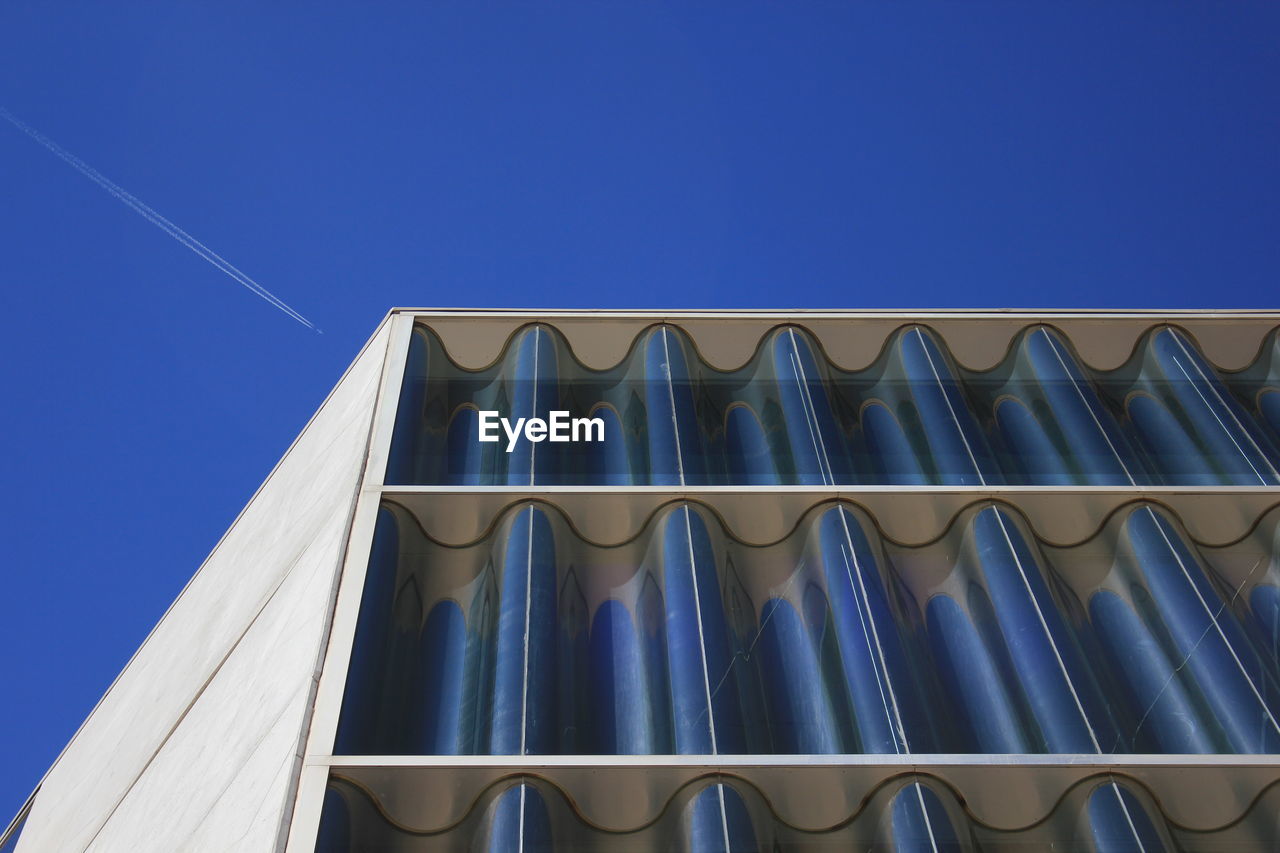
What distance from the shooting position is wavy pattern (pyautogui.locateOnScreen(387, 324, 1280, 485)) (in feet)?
28.4

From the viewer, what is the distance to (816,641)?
7.19 m

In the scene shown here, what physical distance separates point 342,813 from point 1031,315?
6.94 m

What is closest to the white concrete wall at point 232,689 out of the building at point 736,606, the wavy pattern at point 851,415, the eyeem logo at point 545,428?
the building at point 736,606

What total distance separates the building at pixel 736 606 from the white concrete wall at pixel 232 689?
37 millimetres

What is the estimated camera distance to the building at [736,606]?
6039 mm

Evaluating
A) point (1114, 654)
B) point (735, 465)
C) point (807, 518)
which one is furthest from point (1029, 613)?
point (735, 465)

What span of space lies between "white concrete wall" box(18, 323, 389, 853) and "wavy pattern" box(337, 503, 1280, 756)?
1.23ft

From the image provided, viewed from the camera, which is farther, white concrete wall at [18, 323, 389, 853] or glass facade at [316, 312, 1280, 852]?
white concrete wall at [18, 323, 389, 853]

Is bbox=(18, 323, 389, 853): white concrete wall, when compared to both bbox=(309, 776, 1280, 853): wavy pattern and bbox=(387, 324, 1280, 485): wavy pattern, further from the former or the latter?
bbox=(387, 324, 1280, 485): wavy pattern

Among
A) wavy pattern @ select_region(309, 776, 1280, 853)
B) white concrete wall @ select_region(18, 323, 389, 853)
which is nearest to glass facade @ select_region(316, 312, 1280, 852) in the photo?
wavy pattern @ select_region(309, 776, 1280, 853)

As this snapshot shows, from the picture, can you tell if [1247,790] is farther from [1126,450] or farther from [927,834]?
[1126,450]

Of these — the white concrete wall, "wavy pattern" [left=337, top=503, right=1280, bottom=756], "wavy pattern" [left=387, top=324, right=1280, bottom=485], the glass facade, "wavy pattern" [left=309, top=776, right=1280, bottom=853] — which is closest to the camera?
"wavy pattern" [left=309, top=776, right=1280, bottom=853]

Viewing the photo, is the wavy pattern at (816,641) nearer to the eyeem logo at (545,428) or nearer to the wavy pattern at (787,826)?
the wavy pattern at (787,826)

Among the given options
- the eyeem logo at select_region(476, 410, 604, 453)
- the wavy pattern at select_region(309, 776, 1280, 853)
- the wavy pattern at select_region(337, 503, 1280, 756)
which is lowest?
the wavy pattern at select_region(309, 776, 1280, 853)
